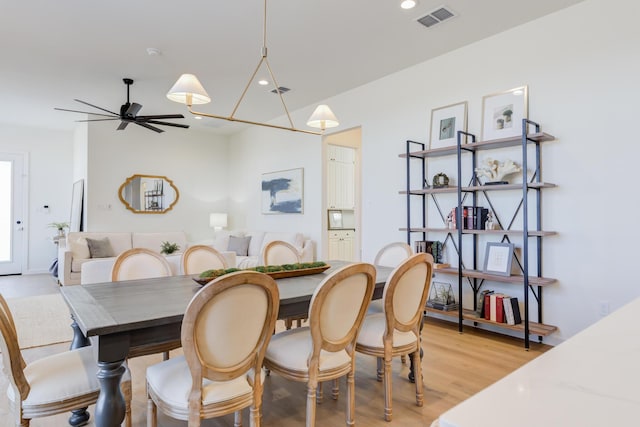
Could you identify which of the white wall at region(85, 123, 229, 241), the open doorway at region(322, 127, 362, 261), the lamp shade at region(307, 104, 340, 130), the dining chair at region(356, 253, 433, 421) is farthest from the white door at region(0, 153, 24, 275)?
the dining chair at region(356, 253, 433, 421)

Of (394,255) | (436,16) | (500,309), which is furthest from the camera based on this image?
(500,309)

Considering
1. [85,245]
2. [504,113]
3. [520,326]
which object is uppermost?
[504,113]

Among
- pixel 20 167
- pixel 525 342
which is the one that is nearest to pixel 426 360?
pixel 525 342

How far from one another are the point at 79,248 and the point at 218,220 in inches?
97.4

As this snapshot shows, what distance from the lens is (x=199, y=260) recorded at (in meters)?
2.93

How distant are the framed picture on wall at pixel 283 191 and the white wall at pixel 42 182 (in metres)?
4.43

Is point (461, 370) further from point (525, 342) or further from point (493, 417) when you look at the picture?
point (493, 417)

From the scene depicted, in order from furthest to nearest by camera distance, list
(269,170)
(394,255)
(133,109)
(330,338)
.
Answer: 1. (269,170)
2. (133,109)
3. (394,255)
4. (330,338)

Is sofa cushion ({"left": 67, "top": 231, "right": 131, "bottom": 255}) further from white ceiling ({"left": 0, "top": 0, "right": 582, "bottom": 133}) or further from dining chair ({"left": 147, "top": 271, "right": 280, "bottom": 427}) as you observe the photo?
dining chair ({"left": 147, "top": 271, "right": 280, "bottom": 427})

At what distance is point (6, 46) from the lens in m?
3.95

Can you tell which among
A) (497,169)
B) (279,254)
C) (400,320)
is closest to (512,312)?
(497,169)

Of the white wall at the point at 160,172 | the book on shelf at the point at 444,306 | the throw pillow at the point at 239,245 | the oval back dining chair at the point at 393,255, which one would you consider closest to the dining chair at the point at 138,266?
the oval back dining chair at the point at 393,255

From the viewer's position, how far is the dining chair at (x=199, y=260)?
2869 mm

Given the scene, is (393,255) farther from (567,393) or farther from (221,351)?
(567,393)
